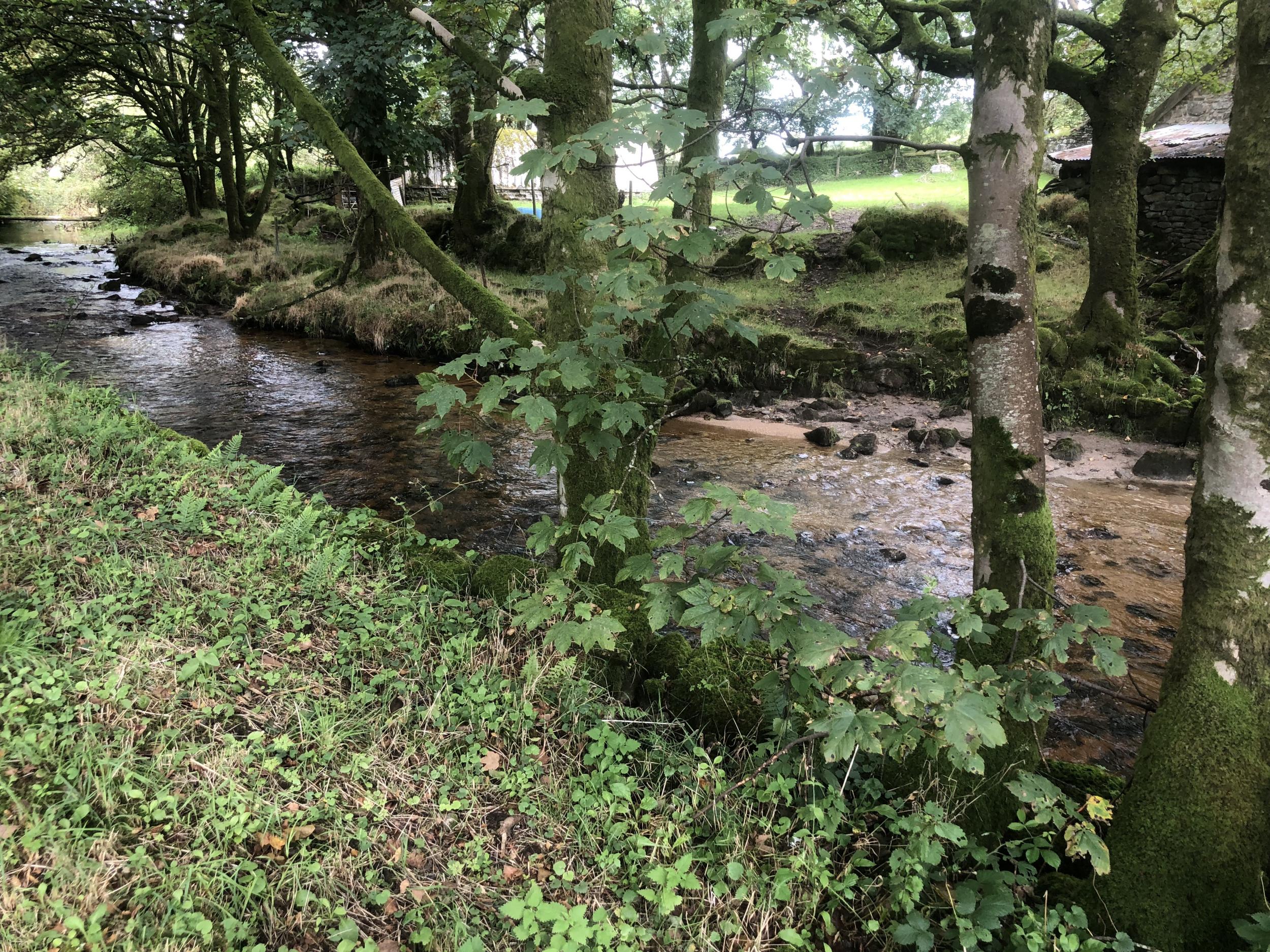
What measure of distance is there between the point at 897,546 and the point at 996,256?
4431 mm

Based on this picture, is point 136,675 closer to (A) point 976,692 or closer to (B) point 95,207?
(A) point 976,692

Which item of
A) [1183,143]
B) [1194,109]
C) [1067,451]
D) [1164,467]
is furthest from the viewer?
[1194,109]

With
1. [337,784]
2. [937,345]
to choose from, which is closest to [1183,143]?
[937,345]

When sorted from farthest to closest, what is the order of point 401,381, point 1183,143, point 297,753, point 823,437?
1. point 1183,143
2. point 401,381
3. point 823,437
4. point 297,753

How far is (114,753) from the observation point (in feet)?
8.43

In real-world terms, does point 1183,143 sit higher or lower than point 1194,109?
lower

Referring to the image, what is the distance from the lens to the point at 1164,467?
841 cm

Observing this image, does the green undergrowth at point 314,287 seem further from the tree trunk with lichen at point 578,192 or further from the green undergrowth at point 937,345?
the tree trunk with lichen at point 578,192

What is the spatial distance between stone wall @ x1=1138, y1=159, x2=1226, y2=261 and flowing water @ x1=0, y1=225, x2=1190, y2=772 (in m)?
8.50

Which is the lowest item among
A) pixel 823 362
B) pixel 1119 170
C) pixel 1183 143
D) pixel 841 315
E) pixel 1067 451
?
pixel 1067 451

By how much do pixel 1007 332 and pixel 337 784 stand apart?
3.31 metres

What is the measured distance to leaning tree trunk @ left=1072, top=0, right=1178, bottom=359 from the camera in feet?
32.2

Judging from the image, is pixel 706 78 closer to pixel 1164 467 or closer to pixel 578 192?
pixel 578 192

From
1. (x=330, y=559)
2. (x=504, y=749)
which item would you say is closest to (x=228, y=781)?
(x=504, y=749)
